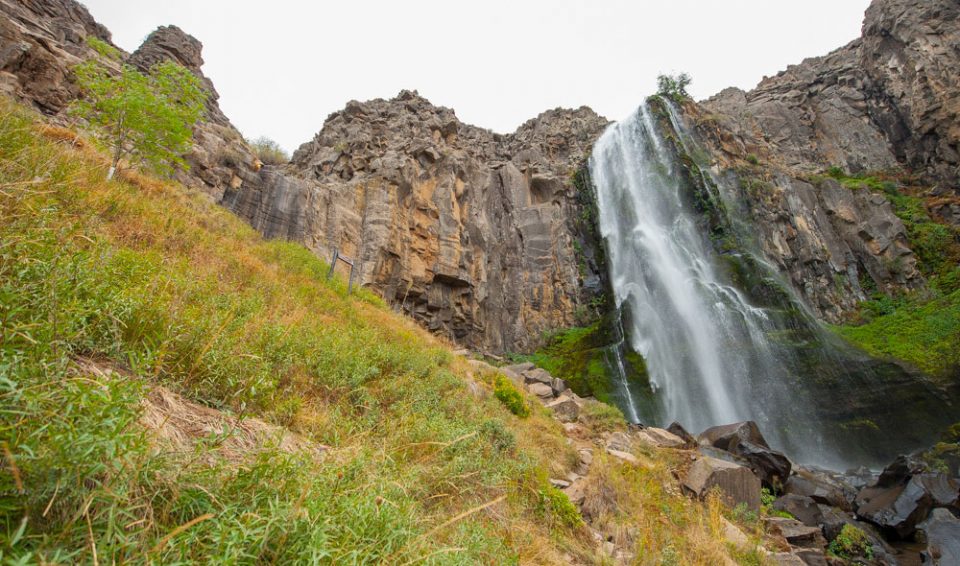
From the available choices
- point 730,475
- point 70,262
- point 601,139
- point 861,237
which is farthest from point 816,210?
point 70,262

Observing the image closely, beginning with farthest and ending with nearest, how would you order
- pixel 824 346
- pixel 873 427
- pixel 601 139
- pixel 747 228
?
1. pixel 601 139
2. pixel 747 228
3. pixel 824 346
4. pixel 873 427

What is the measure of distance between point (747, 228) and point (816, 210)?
5.63 meters

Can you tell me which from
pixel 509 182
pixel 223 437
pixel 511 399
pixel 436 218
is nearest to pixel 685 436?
pixel 511 399

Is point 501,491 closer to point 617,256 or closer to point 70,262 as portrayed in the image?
point 70,262

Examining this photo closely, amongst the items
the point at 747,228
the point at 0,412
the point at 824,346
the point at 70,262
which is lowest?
the point at 0,412

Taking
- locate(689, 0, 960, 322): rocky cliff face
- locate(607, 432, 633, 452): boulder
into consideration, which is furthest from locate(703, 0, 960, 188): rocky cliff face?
locate(607, 432, 633, 452): boulder

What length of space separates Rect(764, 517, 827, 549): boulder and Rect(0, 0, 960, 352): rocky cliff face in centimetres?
1473

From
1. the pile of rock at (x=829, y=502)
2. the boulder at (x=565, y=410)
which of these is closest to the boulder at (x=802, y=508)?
the pile of rock at (x=829, y=502)

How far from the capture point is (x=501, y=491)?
4172mm

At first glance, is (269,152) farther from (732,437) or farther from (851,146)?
(851,146)

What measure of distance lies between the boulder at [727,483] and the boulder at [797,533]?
0.39 m

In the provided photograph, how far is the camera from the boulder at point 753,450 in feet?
32.4

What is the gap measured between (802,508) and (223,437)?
34.3 ft

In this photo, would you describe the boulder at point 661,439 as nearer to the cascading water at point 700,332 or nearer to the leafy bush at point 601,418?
the leafy bush at point 601,418
